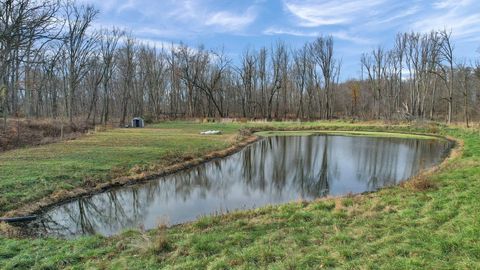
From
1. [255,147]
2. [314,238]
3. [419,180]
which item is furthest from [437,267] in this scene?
[255,147]

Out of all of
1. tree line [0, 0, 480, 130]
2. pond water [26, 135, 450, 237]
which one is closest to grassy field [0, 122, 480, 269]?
pond water [26, 135, 450, 237]

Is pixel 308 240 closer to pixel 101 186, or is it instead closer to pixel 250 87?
pixel 101 186

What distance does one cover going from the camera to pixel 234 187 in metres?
12.5

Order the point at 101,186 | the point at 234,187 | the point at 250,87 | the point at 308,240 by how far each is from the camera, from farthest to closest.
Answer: the point at 250,87, the point at 234,187, the point at 101,186, the point at 308,240

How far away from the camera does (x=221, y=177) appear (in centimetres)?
1420

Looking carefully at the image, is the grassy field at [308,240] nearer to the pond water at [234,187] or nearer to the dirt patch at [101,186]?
the dirt patch at [101,186]

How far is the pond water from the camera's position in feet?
29.1

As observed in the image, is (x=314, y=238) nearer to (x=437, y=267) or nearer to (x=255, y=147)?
(x=437, y=267)

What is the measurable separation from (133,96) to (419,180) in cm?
5164

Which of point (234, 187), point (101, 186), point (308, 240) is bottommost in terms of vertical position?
point (234, 187)

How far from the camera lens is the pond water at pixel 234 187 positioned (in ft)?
29.1

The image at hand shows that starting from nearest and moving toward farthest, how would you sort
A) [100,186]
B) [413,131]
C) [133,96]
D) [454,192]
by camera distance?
[454,192] → [100,186] → [413,131] → [133,96]

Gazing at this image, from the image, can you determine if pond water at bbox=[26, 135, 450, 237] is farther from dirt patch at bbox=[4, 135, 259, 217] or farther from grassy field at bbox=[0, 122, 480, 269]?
grassy field at bbox=[0, 122, 480, 269]

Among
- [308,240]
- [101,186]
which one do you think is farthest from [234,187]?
[308,240]
